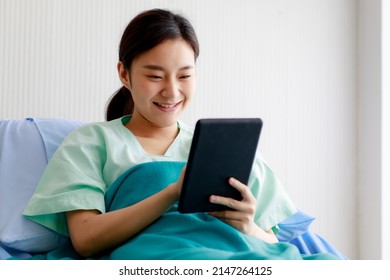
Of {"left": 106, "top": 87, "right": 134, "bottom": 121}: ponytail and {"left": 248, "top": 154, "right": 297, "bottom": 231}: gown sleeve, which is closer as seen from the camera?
{"left": 248, "top": 154, "right": 297, "bottom": 231}: gown sleeve

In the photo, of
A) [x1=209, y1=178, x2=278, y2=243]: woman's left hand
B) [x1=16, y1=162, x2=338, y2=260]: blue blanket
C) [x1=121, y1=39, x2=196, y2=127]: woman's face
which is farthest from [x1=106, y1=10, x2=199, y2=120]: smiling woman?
[x1=209, y1=178, x2=278, y2=243]: woman's left hand

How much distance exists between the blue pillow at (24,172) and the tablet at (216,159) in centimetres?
40

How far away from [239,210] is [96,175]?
13.1 inches

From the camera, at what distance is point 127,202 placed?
52.8 inches

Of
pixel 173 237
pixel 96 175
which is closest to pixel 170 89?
pixel 96 175

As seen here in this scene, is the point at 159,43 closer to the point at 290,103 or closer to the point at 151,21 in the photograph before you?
the point at 151,21

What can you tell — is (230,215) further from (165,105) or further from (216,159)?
(165,105)

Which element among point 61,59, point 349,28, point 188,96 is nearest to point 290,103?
point 349,28

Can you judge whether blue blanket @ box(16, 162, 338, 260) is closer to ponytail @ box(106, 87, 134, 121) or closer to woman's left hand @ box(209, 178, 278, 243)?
woman's left hand @ box(209, 178, 278, 243)

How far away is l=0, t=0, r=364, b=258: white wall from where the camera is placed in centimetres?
224

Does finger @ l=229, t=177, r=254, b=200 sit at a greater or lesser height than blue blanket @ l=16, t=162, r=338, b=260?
greater

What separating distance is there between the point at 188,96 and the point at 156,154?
0.15 meters

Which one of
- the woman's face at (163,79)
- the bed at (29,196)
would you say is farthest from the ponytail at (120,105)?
the woman's face at (163,79)

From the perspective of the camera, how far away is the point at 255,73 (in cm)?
253
